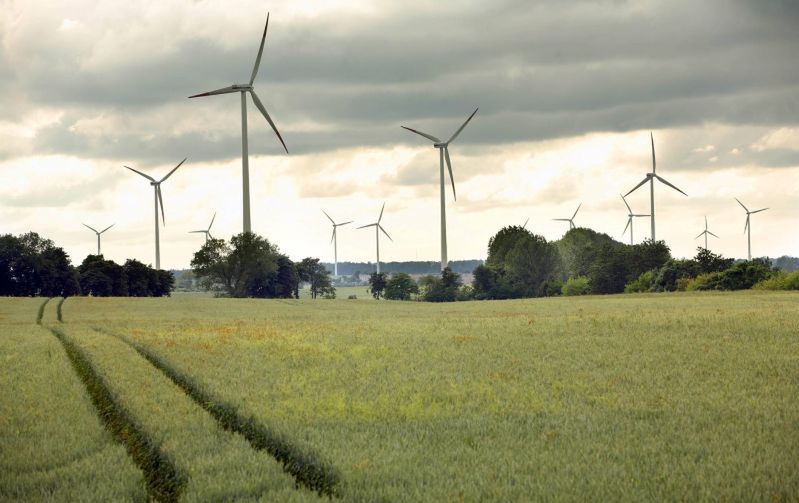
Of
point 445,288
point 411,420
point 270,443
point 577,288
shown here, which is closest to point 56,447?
point 270,443

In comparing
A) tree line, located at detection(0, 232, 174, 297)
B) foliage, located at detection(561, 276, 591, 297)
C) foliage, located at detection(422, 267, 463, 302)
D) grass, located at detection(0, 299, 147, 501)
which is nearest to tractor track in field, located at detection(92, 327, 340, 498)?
grass, located at detection(0, 299, 147, 501)

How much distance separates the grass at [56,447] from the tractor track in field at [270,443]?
2.49 metres

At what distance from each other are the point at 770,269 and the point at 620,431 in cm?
9668

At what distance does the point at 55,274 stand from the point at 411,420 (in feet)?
444

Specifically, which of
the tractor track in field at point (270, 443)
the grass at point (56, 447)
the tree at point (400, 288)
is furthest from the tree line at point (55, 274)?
the tractor track in field at point (270, 443)

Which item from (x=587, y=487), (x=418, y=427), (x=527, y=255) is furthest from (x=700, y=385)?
(x=527, y=255)

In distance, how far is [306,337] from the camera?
38.8 metres

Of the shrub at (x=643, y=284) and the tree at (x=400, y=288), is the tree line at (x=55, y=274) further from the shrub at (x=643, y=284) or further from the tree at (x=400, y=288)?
the shrub at (x=643, y=284)

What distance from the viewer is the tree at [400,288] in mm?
193250

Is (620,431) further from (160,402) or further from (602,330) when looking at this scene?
(602,330)

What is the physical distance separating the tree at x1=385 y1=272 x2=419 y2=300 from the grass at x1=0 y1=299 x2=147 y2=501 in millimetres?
164687

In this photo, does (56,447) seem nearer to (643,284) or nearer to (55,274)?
(643,284)

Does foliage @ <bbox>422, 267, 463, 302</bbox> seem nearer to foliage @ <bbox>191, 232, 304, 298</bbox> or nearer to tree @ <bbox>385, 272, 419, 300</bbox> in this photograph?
tree @ <bbox>385, 272, 419, 300</bbox>

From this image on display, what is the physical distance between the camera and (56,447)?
53.5ft
